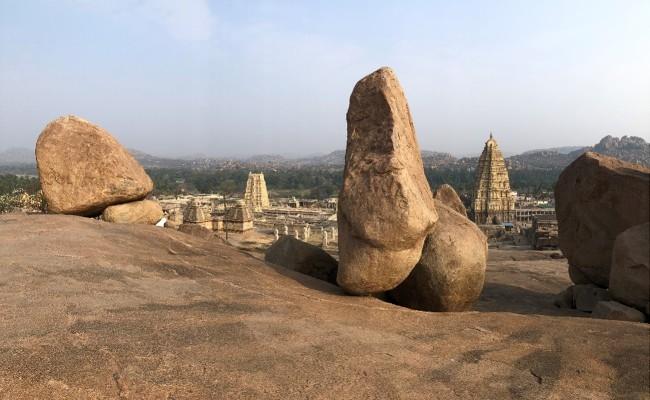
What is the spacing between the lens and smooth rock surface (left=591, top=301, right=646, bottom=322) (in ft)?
20.4

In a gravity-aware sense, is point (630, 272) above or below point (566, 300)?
above

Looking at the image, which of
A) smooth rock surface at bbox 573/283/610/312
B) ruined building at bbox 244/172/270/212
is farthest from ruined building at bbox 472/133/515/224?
smooth rock surface at bbox 573/283/610/312

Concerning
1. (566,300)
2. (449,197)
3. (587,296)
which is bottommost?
(566,300)

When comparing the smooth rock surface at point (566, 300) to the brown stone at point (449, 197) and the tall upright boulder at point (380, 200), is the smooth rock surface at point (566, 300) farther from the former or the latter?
the tall upright boulder at point (380, 200)

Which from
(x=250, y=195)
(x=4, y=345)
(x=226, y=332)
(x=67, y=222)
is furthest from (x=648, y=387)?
(x=250, y=195)

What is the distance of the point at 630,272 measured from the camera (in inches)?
251

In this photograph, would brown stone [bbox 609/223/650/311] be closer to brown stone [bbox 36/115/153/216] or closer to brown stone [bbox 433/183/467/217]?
brown stone [bbox 433/183/467/217]

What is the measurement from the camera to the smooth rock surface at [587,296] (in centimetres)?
787

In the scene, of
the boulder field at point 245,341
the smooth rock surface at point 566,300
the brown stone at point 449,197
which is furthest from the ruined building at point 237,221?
the boulder field at point 245,341

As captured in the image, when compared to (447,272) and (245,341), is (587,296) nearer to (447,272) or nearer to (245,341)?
(447,272)

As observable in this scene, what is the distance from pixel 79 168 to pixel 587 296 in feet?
28.2

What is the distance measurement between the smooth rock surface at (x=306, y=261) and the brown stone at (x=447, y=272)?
63.2 inches

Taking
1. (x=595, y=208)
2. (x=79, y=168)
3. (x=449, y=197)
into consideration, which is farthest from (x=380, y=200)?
(x=79, y=168)

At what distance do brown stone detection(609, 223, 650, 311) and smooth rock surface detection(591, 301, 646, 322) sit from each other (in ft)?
0.47
